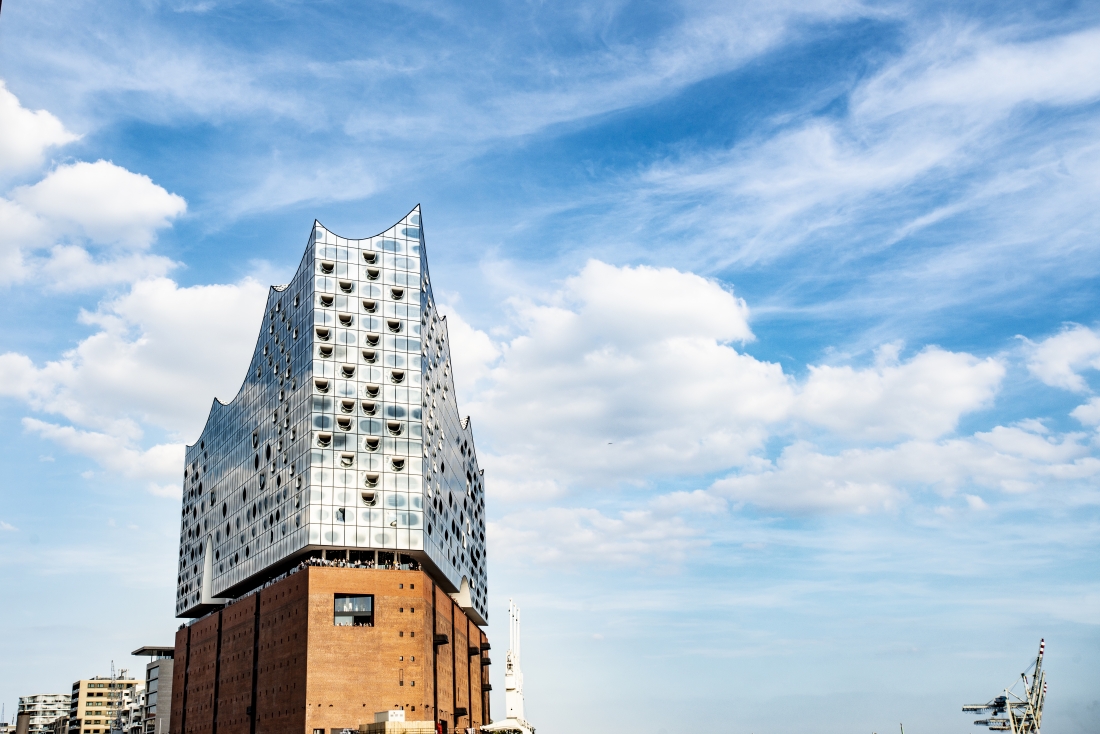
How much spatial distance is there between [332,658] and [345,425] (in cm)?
2117

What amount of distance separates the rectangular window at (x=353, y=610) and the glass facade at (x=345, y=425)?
5096 mm

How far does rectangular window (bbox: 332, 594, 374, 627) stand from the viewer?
3187 inches

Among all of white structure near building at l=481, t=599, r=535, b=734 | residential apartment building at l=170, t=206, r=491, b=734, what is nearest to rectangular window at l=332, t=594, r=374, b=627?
residential apartment building at l=170, t=206, r=491, b=734

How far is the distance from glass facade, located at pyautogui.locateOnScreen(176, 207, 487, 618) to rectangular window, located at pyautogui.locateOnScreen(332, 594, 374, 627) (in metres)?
5.10

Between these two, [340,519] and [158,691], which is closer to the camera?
[340,519]

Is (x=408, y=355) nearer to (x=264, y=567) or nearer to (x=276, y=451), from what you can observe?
(x=276, y=451)

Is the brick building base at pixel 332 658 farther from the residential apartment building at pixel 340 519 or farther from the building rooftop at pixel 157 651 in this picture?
the building rooftop at pixel 157 651

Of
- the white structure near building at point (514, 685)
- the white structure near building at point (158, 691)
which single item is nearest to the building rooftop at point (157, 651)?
the white structure near building at point (158, 691)

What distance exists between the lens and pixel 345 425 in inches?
3497

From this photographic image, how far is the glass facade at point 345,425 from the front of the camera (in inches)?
3430

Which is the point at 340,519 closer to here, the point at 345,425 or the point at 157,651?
the point at 345,425

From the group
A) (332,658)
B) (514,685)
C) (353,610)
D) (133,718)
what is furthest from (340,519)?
(133,718)

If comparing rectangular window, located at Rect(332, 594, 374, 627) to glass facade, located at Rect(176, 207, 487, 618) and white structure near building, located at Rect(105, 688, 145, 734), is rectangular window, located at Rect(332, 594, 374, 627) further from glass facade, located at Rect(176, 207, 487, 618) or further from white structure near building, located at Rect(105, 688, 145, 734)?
white structure near building, located at Rect(105, 688, 145, 734)

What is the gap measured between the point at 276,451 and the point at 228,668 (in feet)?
76.0
